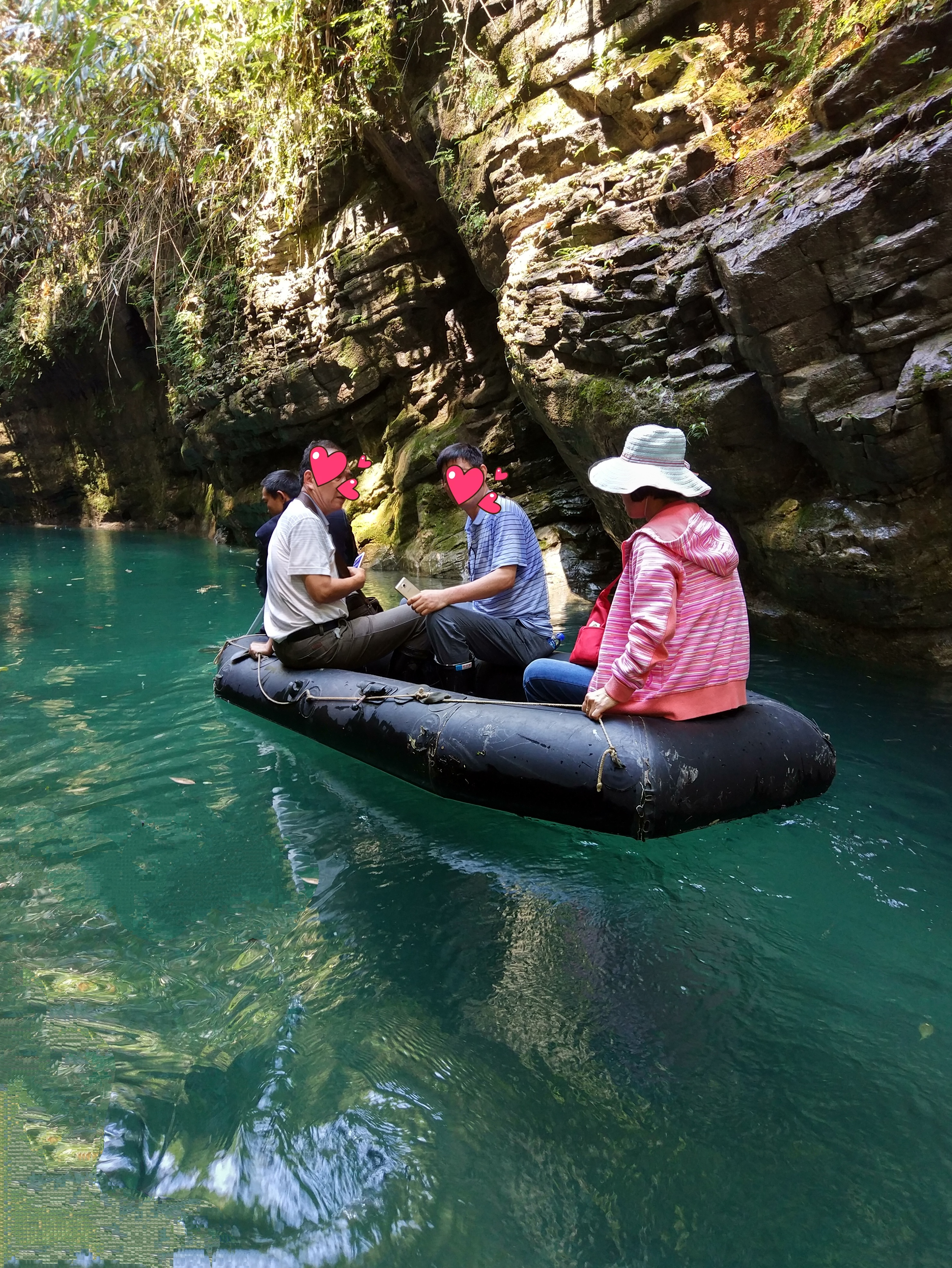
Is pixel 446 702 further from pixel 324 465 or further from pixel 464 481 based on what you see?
pixel 324 465

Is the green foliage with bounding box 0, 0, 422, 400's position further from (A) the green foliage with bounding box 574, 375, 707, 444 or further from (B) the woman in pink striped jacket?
(B) the woman in pink striped jacket

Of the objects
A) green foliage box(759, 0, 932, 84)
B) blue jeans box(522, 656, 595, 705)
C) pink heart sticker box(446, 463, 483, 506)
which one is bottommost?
blue jeans box(522, 656, 595, 705)

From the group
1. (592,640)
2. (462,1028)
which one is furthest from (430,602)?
(462,1028)

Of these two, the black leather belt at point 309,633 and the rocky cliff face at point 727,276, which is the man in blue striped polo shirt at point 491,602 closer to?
the black leather belt at point 309,633

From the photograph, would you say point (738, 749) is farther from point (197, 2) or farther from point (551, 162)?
point (197, 2)

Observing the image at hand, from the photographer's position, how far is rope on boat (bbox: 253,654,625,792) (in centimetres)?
321

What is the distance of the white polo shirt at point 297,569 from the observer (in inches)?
176

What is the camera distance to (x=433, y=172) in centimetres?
1073

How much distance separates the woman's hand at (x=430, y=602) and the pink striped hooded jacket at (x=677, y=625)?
4.26 feet

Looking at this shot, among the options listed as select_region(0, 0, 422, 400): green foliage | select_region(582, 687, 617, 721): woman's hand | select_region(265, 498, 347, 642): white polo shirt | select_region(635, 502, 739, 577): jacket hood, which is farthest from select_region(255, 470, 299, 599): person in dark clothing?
select_region(0, 0, 422, 400): green foliage

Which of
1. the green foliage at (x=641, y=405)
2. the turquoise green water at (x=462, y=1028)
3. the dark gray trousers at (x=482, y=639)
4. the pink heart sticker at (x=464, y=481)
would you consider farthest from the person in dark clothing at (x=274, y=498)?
the green foliage at (x=641, y=405)

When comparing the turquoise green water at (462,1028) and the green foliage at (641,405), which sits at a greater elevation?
the green foliage at (641,405)

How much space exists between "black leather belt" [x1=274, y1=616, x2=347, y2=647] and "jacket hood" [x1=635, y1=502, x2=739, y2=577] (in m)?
2.27

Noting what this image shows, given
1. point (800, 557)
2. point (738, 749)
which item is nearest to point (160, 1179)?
point (738, 749)
